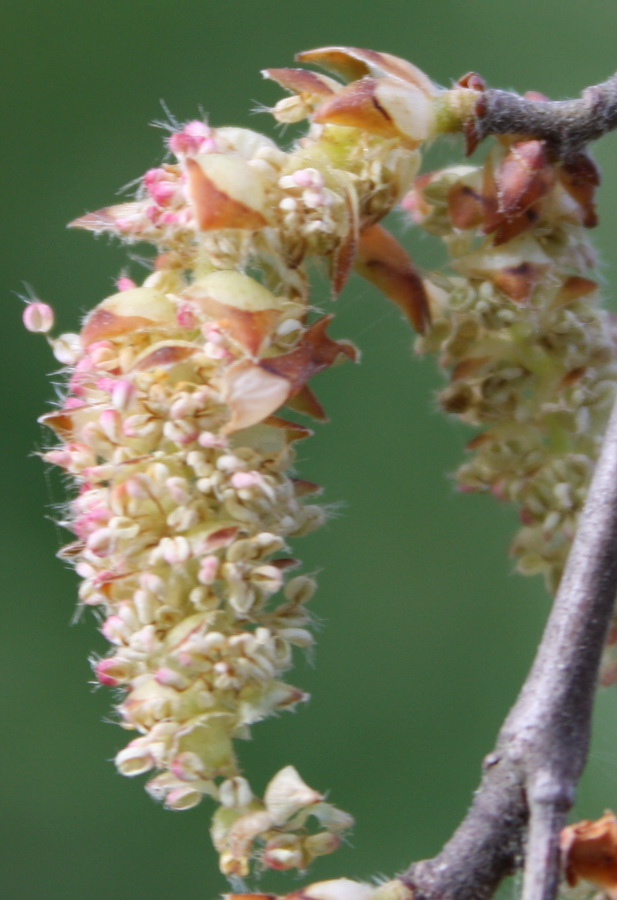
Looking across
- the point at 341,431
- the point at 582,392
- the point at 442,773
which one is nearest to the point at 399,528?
the point at 341,431

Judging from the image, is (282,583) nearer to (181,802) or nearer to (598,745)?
(181,802)

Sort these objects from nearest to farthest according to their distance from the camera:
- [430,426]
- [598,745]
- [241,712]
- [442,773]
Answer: [241,712] → [598,745] → [442,773] → [430,426]

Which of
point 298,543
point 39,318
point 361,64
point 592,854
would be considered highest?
point 361,64

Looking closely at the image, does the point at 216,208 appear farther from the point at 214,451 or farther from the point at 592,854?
the point at 592,854

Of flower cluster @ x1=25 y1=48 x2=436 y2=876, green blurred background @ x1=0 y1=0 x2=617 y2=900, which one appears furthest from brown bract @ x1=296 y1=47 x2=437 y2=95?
green blurred background @ x1=0 y1=0 x2=617 y2=900

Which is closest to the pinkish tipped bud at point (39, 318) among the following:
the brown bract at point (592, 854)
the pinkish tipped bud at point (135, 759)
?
the pinkish tipped bud at point (135, 759)

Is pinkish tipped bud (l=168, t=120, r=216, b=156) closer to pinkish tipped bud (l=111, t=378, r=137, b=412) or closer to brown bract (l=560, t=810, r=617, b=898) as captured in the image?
pinkish tipped bud (l=111, t=378, r=137, b=412)

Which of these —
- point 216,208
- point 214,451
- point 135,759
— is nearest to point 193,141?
point 216,208
